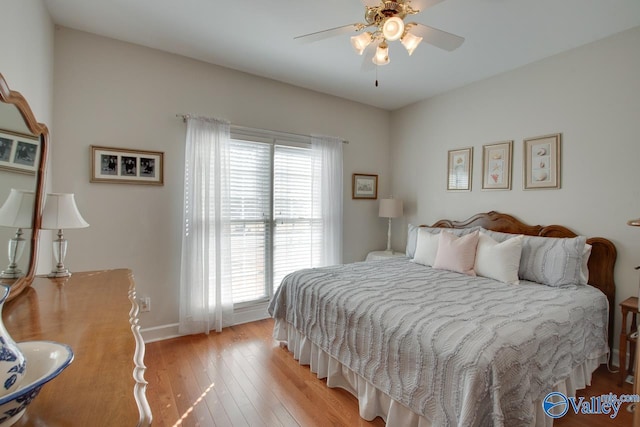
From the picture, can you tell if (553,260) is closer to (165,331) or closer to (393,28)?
(393,28)

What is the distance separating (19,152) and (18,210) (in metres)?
0.28

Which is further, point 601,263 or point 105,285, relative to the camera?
point 601,263

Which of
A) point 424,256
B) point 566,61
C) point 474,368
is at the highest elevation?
point 566,61

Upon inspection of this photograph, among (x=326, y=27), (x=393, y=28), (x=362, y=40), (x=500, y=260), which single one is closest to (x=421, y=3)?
(x=393, y=28)

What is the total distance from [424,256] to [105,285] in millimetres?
2740

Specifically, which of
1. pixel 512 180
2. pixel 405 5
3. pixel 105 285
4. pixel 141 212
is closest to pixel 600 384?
pixel 512 180

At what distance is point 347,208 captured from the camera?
161 inches

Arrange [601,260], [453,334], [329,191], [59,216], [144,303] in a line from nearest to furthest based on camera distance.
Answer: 1. [453,334]
2. [59,216]
3. [601,260]
4. [144,303]
5. [329,191]

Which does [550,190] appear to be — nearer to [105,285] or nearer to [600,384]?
[600,384]

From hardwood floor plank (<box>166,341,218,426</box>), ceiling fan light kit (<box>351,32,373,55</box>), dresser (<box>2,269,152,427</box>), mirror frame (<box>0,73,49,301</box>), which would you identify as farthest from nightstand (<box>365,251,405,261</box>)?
mirror frame (<box>0,73,49,301</box>)

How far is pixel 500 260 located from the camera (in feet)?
8.44

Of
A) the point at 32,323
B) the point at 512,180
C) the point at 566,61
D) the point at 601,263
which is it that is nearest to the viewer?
the point at 32,323

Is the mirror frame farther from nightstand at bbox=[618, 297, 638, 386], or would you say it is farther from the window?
nightstand at bbox=[618, 297, 638, 386]

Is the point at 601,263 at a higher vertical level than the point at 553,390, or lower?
higher
